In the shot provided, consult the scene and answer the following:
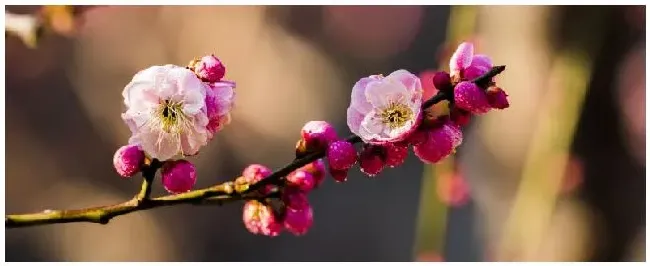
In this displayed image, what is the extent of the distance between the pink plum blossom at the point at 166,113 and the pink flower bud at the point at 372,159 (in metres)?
0.11

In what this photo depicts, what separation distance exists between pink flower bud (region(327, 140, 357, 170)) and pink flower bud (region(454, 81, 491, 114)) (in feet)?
0.27

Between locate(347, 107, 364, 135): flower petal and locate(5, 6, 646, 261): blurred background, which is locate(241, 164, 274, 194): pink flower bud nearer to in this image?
locate(347, 107, 364, 135): flower petal

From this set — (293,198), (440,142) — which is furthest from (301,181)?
(440,142)

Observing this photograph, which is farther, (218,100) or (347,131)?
(347,131)

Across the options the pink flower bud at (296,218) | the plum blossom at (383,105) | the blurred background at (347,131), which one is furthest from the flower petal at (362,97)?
the blurred background at (347,131)

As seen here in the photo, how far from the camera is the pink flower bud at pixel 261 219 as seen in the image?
61 centimetres

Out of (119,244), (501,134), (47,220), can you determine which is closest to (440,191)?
(501,134)

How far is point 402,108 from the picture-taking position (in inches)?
21.5

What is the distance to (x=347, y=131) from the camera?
1.09 m

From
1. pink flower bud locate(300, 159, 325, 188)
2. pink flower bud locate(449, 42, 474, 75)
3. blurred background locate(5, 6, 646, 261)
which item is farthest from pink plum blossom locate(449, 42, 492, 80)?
blurred background locate(5, 6, 646, 261)

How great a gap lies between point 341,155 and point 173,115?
0.41 feet

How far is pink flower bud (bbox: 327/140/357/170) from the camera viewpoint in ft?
1.74

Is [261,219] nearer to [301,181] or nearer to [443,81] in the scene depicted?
[301,181]

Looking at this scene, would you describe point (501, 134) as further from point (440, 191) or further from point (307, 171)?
point (307, 171)
